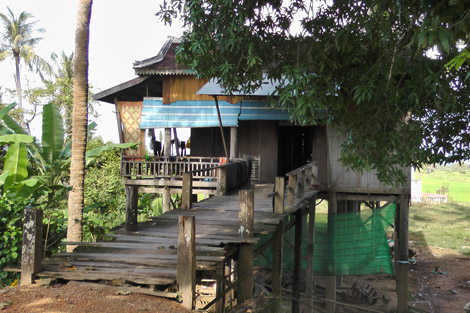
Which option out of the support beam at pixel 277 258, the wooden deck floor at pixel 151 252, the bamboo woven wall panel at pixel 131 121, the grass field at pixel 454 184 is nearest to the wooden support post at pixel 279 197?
the wooden deck floor at pixel 151 252

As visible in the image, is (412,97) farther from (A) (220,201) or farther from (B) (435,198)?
(B) (435,198)

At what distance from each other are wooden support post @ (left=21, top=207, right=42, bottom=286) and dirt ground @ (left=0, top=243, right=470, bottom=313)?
0.69ft

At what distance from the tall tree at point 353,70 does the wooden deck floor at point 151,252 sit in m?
2.09

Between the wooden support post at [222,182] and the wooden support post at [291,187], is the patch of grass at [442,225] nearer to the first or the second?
the wooden support post at [222,182]

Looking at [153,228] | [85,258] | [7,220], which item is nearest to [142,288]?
[85,258]

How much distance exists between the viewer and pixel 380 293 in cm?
1836

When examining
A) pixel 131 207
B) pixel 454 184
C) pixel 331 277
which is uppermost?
pixel 131 207

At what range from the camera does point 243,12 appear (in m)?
6.89

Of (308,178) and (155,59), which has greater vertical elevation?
(155,59)

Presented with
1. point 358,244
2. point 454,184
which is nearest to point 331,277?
point 358,244

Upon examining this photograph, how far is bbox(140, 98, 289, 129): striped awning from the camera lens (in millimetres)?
14391

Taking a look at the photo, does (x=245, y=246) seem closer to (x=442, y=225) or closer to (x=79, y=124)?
(x=79, y=124)

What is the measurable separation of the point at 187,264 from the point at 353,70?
4.03 m

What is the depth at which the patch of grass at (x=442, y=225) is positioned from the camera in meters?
29.3
